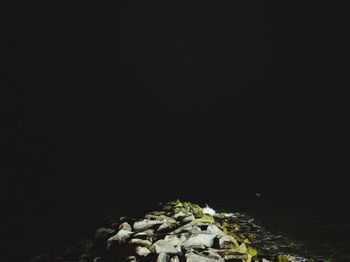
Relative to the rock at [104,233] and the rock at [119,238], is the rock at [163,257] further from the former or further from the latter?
the rock at [104,233]

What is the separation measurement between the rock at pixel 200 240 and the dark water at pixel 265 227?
423 centimetres

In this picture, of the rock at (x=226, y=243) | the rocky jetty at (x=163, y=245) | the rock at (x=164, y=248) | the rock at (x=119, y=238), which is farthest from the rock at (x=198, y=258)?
the rock at (x=119, y=238)

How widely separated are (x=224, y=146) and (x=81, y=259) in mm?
89285

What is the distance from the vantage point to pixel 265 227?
19.2 metres

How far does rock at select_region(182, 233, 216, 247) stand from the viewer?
1140cm

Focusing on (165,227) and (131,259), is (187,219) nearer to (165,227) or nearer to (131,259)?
(165,227)

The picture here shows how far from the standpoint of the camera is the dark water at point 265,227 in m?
14.8

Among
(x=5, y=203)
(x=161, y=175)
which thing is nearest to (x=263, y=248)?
(x=5, y=203)

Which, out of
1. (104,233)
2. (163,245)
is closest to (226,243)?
(163,245)

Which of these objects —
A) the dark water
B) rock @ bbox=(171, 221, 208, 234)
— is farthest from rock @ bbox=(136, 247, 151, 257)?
the dark water

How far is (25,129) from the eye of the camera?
8688 cm

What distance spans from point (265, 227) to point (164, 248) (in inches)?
395

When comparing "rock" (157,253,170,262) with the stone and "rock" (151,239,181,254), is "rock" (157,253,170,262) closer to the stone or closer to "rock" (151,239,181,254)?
"rock" (151,239,181,254)

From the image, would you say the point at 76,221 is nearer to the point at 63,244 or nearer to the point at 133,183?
the point at 63,244
